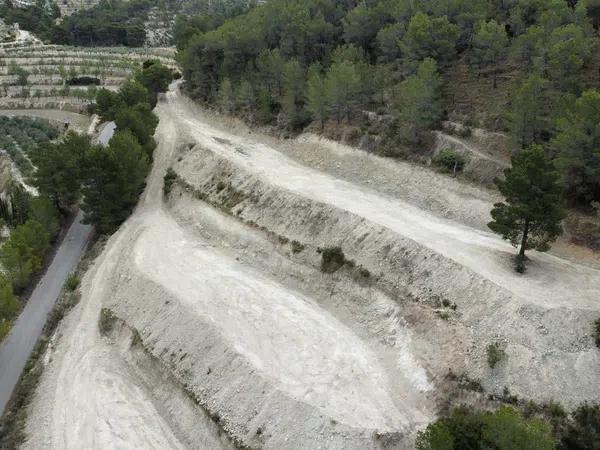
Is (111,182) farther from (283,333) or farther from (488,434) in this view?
(488,434)

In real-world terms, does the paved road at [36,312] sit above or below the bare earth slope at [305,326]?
below

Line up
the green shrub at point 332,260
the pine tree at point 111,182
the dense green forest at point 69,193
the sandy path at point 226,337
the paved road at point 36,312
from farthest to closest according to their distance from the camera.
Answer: the pine tree at point 111,182
the dense green forest at point 69,193
the green shrub at point 332,260
the paved road at point 36,312
the sandy path at point 226,337

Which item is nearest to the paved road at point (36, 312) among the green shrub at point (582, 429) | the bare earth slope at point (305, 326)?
the bare earth slope at point (305, 326)

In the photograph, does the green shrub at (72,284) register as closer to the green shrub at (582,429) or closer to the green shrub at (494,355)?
the green shrub at (494,355)

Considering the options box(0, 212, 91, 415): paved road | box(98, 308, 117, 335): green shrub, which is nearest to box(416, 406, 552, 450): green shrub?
box(98, 308, 117, 335): green shrub

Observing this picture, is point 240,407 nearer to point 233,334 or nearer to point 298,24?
point 233,334

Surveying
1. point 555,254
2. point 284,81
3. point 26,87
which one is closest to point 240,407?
point 555,254

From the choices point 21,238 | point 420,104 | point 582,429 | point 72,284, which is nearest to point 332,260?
point 582,429
